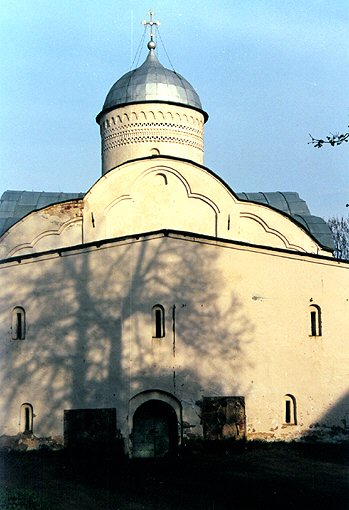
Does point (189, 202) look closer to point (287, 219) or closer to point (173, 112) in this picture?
point (287, 219)

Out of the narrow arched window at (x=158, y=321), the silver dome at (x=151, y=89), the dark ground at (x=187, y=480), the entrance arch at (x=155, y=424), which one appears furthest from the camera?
the silver dome at (x=151, y=89)

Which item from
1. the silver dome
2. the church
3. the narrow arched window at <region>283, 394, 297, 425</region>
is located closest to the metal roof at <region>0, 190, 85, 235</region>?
the silver dome

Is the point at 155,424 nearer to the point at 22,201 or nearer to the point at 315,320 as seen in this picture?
the point at 315,320

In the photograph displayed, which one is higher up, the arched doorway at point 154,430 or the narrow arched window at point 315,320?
the narrow arched window at point 315,320

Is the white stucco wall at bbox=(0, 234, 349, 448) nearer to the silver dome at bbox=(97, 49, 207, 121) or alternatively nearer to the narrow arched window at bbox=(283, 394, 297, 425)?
the narrow arched window at bbox=(283, 394, 297, 425)

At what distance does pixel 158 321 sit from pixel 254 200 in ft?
24.1

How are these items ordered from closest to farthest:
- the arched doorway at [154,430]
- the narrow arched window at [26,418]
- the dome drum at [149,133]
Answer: the arched doorway at [154,430]
the narrow arched window at [26,418]
the dome drum at [149,133]

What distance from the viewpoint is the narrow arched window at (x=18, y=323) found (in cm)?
1568

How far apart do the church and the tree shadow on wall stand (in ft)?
0.07

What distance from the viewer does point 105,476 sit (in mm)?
12570

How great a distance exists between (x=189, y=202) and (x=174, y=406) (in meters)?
5.17

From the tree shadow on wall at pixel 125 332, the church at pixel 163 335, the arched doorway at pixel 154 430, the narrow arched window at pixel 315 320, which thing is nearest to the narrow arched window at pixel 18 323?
the church at pixel 163 335

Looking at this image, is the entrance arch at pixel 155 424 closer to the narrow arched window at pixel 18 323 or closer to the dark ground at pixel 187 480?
the dark ground at pixel 187 480

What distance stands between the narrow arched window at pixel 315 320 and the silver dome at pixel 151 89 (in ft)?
25.2
